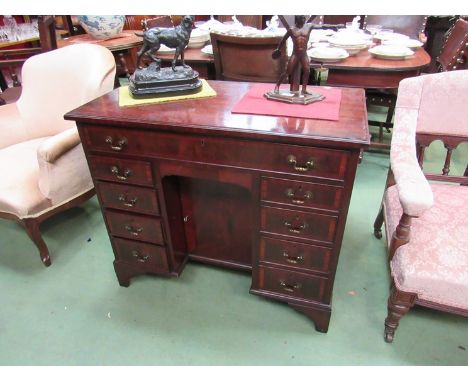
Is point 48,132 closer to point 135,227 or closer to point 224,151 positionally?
point 135,227

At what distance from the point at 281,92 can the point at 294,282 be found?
2.40 ft

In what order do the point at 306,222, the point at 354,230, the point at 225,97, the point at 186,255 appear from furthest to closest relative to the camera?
the point at 354,230 → the point at 186,255 → the point at 225,97 → the point at 306,222

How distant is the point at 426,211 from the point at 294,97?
66 cm

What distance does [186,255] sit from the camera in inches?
63.0

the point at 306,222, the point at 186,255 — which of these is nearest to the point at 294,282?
the point at 306,222

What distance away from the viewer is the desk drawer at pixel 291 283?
1.24 meters

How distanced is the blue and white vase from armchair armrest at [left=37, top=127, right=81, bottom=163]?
154 centimetres

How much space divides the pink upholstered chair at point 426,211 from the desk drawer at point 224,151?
0.28m

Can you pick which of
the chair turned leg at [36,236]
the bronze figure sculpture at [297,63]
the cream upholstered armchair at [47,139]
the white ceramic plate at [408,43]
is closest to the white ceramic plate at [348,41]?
the white ceramic plate at [408,43]

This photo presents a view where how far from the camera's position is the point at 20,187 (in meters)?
1.54

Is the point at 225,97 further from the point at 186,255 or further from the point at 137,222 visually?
the point at 186,255

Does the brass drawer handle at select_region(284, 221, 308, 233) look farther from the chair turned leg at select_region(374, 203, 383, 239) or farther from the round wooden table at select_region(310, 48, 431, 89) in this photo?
the round wooden table at select_region(310, 48, 431, 89)

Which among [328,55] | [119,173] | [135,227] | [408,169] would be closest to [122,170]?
[119,173]
